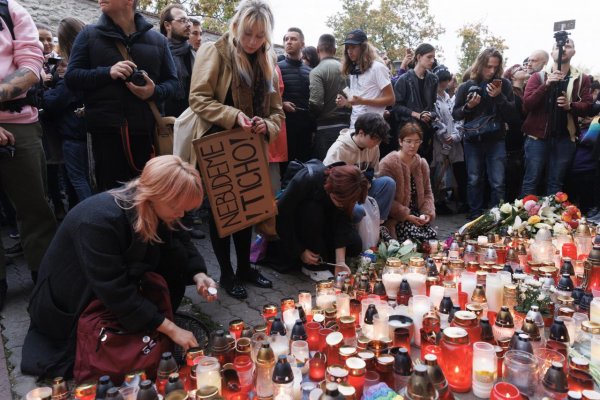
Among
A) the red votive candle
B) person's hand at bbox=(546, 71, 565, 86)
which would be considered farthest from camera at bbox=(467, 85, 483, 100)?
the red votive candle

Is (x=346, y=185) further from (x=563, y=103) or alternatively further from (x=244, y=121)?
(x=563, y=103)

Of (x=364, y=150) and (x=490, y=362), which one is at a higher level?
(x=364, y=150)

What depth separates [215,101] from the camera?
9.98 ft

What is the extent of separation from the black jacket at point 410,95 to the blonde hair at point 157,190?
4056mm

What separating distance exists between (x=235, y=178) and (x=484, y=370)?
6.57ft

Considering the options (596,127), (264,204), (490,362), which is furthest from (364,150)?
(596,127)

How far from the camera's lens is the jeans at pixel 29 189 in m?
2.82

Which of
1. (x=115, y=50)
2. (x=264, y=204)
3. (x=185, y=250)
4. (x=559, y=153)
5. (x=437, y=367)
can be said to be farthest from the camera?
(x=559, y=153)

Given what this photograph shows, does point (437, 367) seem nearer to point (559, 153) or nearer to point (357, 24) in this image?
point (559, 153)

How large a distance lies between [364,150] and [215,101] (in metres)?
1.60

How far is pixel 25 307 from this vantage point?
297 cm

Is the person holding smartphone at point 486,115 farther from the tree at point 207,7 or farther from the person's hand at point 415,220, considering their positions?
the tree at point 207,7

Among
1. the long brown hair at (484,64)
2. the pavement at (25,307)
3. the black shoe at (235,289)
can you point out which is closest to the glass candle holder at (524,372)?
the pavement at (25,307)

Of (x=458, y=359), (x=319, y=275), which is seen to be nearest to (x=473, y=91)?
(x=319, y=275)
